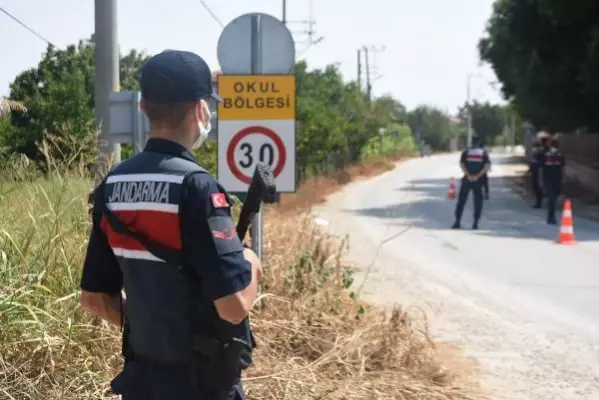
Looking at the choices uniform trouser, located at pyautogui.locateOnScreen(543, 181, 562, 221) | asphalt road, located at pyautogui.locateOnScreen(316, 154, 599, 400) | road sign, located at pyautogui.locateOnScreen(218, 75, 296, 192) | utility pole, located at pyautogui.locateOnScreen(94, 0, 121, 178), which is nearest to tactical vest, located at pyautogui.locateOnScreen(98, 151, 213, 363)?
asphalt road, located at pyautogui.locateOnScreen(316, 154, 599, 400)

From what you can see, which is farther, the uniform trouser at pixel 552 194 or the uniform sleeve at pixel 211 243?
the uniform trouser at pixel 552 194

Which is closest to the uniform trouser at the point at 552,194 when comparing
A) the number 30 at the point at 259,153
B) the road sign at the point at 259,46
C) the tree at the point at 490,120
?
the road sign at the point at 259,46

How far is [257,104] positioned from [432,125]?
4684 inches

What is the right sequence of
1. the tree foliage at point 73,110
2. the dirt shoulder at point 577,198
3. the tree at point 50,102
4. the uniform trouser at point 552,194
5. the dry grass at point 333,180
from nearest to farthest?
the tree foliage at point 73,110, the tree at point 50,102, the uniform trouser at point 552,194, the dirt shoulder at point 577,198, the dry grass at point 333,180

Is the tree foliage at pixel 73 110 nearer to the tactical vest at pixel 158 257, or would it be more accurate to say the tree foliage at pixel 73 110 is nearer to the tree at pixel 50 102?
the tree at pixel 50 102

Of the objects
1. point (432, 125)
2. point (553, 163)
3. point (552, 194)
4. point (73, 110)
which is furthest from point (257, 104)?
point (432, 125)

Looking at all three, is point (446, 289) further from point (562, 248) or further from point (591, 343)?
point (562, 248)

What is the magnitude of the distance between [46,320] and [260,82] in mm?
2661

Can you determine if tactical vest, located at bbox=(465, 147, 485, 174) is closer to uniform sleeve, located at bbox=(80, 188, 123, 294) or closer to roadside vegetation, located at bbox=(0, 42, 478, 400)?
roadside vegetation, located at bbox=(0, 42, 478, 400)

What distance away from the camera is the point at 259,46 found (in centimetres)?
698

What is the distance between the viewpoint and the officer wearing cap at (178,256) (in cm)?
270

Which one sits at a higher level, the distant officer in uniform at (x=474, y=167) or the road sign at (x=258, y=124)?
the road sign at (x=258, y=124)

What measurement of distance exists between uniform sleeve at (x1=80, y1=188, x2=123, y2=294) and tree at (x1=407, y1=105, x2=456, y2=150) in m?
120

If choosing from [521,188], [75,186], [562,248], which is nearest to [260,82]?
[75,186]
